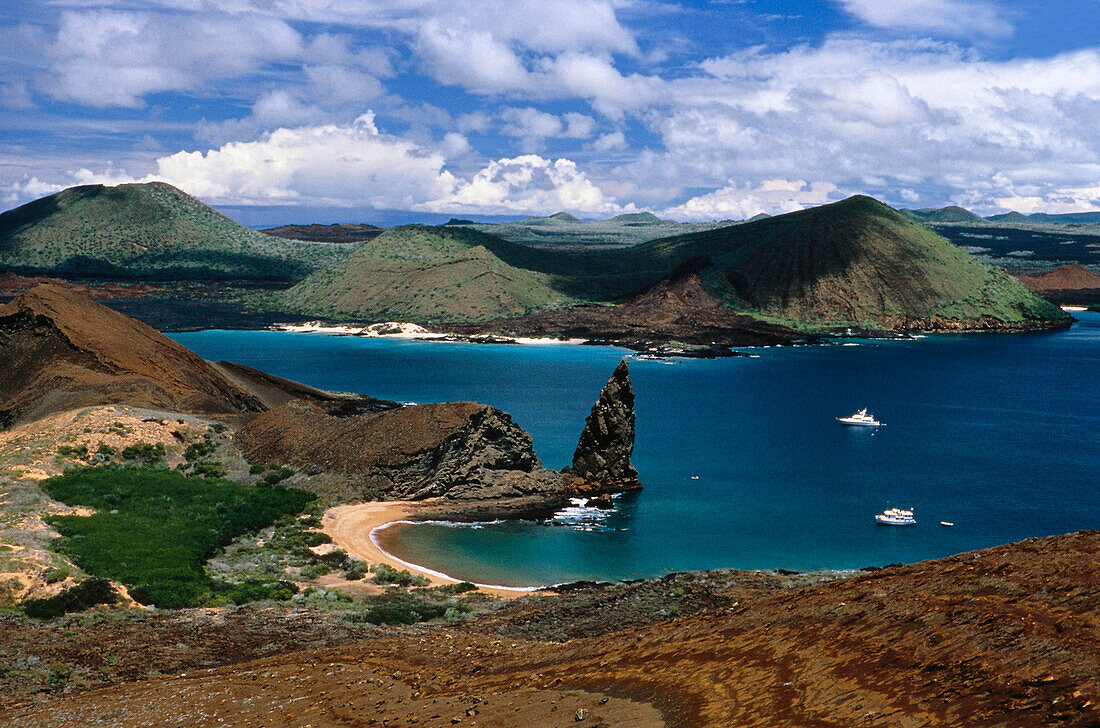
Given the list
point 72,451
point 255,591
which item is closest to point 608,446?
point 255,591

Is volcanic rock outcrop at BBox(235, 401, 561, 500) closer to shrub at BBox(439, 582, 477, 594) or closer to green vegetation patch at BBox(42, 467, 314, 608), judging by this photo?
green vegetation patch at BBox(42, 467, 314, 608)

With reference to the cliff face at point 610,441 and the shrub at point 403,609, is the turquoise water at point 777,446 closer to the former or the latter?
the cliff face at point 610,441

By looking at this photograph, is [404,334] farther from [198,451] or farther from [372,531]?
[372,531]

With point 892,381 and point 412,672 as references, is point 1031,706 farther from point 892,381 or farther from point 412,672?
point 892,381

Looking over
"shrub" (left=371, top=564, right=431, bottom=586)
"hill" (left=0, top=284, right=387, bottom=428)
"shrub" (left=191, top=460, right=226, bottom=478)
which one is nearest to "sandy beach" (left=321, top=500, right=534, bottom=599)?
"shrub" (left=371, top=564, right=431, bottom=586)

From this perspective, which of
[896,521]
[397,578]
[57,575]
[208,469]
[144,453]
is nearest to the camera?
[57,575]

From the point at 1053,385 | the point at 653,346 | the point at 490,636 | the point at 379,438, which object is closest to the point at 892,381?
the point at 1053,385
